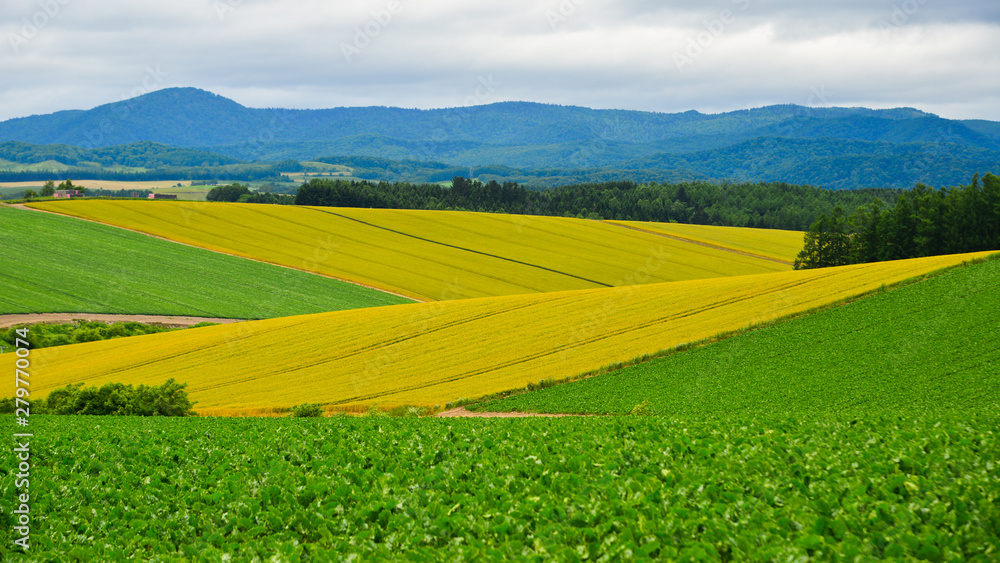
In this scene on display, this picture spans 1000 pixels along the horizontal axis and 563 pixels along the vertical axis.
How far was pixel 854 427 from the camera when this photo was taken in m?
14.0

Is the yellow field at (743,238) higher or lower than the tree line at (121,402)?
higher

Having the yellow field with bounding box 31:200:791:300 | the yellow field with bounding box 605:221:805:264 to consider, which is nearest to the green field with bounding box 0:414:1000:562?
the yellow field with bounding box 31:200:791:300

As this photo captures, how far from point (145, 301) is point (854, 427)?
6011 centimetres

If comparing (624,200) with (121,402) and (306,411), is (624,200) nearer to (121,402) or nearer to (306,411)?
(306,411)

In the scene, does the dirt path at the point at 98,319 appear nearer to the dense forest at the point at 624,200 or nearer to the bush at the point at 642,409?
the bush at the point at 642,409

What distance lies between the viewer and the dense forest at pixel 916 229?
7175 centimetres

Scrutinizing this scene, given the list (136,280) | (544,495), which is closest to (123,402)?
(544,495)

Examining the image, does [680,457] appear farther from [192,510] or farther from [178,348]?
[178,348]

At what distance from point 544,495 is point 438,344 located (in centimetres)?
3040

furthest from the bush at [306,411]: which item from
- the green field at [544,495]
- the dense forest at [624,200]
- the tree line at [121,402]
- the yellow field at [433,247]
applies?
the dense forest at [624,200]

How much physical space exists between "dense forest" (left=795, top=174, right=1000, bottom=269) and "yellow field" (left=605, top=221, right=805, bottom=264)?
13.4m

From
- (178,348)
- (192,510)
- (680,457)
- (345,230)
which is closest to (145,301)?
(178,348)

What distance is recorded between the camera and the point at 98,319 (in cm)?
5459

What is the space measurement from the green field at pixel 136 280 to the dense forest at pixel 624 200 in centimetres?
6174
